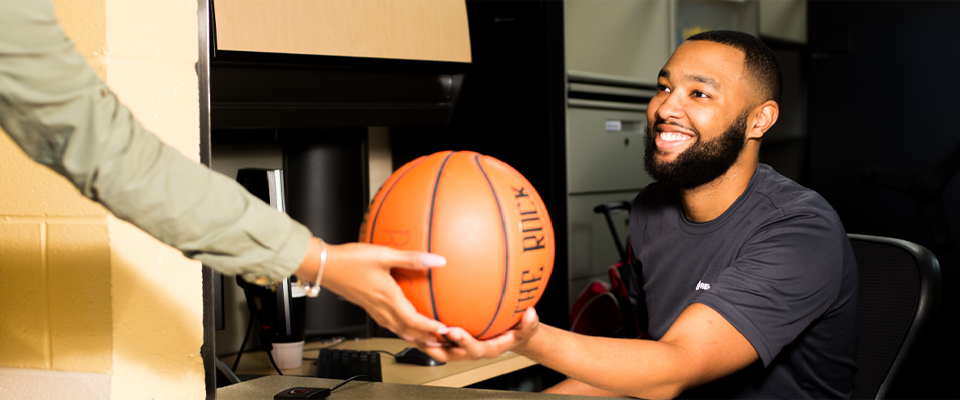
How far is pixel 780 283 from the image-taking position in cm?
120

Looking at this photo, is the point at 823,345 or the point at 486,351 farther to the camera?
the point at 823,345

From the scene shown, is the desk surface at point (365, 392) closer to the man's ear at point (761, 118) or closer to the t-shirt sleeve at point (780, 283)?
the t-shirt sleeve at point (780, 283)

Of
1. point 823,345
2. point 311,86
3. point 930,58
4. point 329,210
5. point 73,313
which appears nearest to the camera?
point 73,313

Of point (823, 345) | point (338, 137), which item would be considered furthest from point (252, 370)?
point (823, 345)

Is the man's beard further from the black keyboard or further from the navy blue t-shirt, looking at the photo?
the black keyboard

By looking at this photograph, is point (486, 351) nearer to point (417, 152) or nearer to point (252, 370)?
point (252, 370)

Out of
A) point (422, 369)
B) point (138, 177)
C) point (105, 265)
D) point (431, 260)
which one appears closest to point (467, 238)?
point (431, 260)

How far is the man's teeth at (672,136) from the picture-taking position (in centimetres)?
146

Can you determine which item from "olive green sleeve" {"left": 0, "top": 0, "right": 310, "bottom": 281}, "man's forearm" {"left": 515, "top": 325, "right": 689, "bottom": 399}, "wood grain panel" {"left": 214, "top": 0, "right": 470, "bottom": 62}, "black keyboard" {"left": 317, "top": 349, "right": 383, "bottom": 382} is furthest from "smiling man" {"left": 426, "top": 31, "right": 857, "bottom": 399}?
"wood grain panel" {"left": 214, "top": 0, "right": 470, "bottom": 62}

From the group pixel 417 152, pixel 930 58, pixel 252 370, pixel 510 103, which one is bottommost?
pixel 252 370

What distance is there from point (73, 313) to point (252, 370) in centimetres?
86

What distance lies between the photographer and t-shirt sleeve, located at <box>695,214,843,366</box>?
116 centimetres

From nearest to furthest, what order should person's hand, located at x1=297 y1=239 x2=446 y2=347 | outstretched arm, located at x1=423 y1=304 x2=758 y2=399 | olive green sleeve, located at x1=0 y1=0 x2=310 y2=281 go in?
olive green sleeve, located at x1=0 y1=0 x2=310 y2=281
person's hand, located at x1=297 y1=239 x2=446 y2=347
outstretched arm, located at x1=423 y1=304 x2=758 y2=399

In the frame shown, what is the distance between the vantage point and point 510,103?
2336mm
